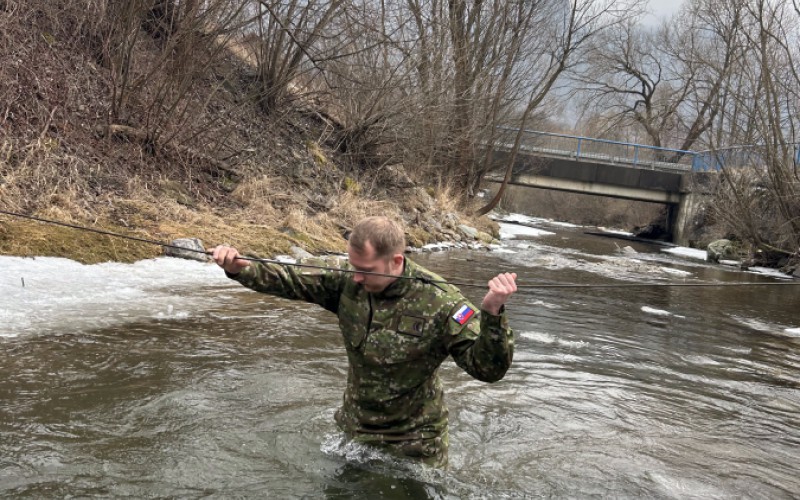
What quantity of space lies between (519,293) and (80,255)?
22.2ft

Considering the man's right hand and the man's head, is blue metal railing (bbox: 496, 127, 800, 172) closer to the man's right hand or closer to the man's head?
the man's head

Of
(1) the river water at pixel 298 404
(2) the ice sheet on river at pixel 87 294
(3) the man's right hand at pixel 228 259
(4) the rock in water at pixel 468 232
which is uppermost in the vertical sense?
(3) the man's right hand at pixel 228 259

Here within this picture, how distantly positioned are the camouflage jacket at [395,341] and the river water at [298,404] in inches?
10.2

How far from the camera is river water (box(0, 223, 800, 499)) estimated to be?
359cm

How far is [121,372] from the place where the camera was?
500 cm

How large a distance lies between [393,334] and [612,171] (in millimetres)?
32492

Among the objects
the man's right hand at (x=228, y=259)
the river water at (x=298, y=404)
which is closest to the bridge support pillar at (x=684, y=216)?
the river water at (x=298, y=404)

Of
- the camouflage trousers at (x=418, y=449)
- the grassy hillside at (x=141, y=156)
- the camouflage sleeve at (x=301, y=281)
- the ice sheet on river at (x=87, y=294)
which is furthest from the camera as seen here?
the grassy hillside at (x=141, y=156)

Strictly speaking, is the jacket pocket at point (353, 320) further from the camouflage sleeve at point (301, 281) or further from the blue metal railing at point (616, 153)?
the blue metal railing at point (616, 153)

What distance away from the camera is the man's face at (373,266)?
339 centimetres

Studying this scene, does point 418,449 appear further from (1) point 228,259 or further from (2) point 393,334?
(1) point 228,259

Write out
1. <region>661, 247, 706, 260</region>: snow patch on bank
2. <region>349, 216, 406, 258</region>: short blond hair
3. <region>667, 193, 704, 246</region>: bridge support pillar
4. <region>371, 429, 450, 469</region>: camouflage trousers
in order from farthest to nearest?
<region>667, 193, 704, 246</region>: bridge support pillar, <region>661, 247, 706, 260</region>: snow patch on bank, <region>371, 429, 450, 469</region>: camouflage trousers, <region>349, 216, 406, 258</region>: short blond hair

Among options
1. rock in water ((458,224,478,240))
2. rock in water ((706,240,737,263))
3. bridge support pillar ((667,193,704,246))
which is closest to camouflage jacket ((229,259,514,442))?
rock in water ((458,224,478,240))

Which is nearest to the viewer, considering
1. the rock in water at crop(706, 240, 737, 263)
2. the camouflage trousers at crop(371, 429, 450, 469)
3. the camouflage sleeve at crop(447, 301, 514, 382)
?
the camouflage sleeve at crop(447, 301, 514, 382)
